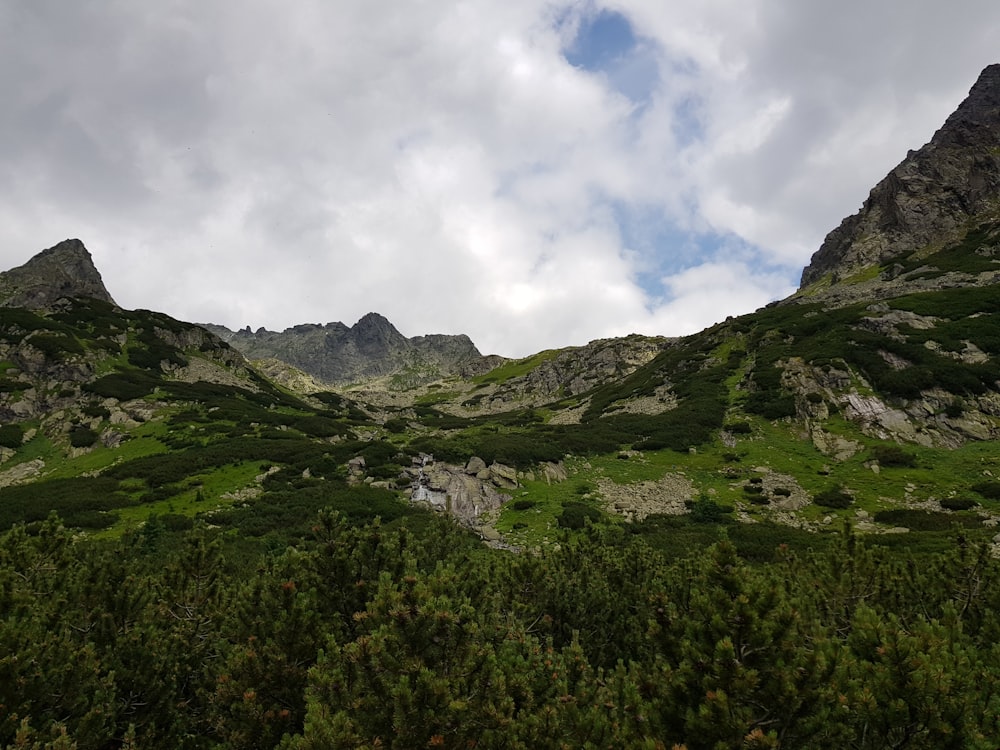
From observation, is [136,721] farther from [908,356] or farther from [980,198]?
[980,198]

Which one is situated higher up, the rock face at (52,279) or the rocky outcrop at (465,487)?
the rock face at (52,279)

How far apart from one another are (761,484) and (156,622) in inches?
1375

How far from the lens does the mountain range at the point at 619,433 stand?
102ft

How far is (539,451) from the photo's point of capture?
4384cm

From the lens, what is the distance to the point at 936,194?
9188 cm

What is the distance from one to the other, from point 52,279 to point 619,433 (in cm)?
11528

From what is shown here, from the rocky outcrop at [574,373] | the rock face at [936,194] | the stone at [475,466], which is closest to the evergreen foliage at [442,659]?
the stone at [475,466]

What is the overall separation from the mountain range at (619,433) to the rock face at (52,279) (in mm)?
17619

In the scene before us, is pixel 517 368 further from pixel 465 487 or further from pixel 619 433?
pixel 465 487

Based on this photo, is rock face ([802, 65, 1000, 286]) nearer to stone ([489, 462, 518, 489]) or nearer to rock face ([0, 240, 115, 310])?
stone ([489, 462, 518, 489])

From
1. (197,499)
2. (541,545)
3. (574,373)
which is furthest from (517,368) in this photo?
(541,545)

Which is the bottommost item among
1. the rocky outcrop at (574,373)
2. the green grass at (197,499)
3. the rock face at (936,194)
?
the green grass at (197,499)

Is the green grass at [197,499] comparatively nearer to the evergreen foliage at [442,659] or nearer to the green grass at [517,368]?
the evergreen foliage at [442,659]

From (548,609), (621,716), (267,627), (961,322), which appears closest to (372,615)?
(267,627)
